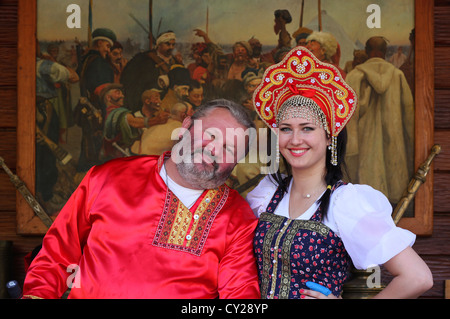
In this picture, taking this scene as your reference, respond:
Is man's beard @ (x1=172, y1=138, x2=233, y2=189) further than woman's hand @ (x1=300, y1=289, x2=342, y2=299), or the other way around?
man's beard @ (x1=172, y1=138, x2=233, y2=189)

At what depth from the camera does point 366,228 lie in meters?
2.16

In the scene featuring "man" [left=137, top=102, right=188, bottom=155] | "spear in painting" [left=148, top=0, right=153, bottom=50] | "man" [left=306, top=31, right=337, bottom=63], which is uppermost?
"spear in painting" [left=148, top=0, right=153, bottom=50]

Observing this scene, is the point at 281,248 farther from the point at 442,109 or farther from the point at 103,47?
the point at 103,47

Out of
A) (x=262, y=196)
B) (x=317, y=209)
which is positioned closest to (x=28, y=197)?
(x=262, y=196)

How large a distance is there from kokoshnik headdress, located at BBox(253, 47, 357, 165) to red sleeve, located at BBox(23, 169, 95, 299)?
1.07 m

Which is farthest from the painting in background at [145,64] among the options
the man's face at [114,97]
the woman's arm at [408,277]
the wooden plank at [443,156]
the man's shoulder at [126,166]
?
the woman's arm at [408,277]

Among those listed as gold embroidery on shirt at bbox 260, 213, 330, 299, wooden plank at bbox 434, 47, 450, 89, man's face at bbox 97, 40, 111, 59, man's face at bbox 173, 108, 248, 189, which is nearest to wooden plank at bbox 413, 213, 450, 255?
wooden plank at bbox 434, 47, 450, 89

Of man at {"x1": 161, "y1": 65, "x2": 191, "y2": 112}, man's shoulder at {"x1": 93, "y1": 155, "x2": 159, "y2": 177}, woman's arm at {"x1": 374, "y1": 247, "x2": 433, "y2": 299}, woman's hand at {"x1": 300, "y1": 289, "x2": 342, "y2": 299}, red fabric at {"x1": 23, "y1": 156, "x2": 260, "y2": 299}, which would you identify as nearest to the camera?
woman's arm at {"x1": 374, "y1": 247, "x2": 433, "y2": 299}

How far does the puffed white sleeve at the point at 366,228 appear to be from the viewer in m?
2.10

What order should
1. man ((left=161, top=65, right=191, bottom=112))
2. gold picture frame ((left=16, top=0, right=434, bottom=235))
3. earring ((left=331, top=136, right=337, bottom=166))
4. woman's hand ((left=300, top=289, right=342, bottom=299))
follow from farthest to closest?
man ((left=161, top=65, right=191, bottom=112))
gold picture frame ((left=16, top=0, right=434, bottom=235))
earring ((left=331, top=136, right=337, bottom=166))
woman's hand ((left=300, top=289, right=342, bottom=299))

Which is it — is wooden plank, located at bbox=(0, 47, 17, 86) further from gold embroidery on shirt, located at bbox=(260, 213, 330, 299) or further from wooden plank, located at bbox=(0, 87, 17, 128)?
gold embroidery on shirt, located at bbox=(260, 213, 330, 299)

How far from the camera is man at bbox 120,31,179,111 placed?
3355 mm

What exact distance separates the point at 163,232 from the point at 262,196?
0.59 metres
